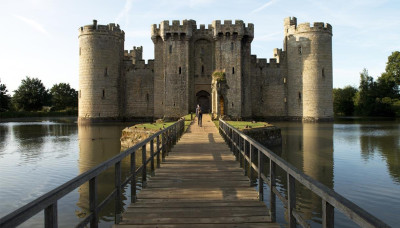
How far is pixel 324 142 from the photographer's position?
18.8 m

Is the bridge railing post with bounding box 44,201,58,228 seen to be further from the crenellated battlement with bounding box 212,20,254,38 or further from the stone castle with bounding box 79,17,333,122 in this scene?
the crenellated battlement with bounding box 212,20,254,38

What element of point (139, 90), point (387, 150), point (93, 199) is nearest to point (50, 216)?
point (93, 199)

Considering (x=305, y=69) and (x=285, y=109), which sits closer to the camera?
(x=305, y=69)

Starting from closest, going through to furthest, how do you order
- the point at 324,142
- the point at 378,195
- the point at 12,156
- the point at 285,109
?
the point at 378,195 < the point at 12,156 < the point at 324,142 < the point at 285,109

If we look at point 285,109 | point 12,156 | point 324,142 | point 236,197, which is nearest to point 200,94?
point 285,109

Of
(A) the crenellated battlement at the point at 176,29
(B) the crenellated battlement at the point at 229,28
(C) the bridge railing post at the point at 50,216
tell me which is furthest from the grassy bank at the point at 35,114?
(C) the bridge railing post at the point at 50,216

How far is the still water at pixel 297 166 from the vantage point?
289 inches

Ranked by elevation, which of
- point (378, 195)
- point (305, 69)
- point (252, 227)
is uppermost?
point (305, 69)

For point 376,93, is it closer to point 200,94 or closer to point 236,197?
point 200,94

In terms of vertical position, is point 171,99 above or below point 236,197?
above

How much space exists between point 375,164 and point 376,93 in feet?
133

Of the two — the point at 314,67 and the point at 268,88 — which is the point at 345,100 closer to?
the point at 268,88

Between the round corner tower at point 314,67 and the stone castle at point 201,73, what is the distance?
10cm

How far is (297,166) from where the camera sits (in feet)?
40.1
